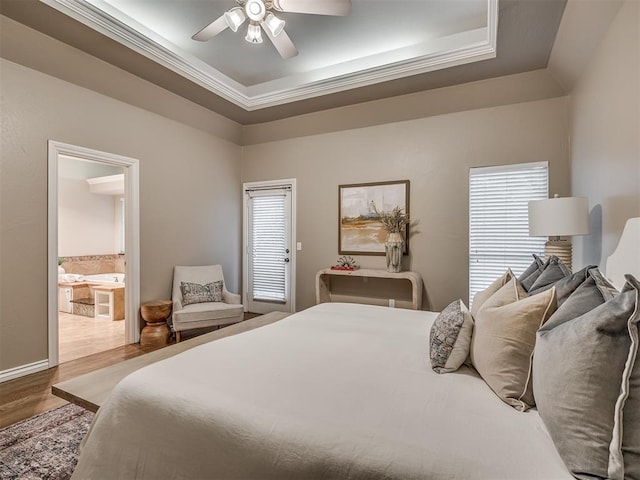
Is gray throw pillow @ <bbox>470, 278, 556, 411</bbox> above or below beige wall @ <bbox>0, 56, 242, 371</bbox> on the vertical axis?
below

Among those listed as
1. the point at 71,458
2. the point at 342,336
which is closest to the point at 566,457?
the point at 342,336

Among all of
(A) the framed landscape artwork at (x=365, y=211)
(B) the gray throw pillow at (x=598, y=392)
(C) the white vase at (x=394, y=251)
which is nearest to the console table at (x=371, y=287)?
(C) the white vase at (x=394, y=251)

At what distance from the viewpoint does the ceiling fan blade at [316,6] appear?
2.43 meters

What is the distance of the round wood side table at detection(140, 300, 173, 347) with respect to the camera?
3.82 meters

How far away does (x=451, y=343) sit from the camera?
1.52 metres

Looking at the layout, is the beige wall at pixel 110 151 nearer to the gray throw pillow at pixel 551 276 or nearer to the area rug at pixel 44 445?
the area rug at pixel 44 445

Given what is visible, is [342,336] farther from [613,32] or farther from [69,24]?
[69,24]

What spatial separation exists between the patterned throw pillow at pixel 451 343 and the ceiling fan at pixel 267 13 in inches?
90.1

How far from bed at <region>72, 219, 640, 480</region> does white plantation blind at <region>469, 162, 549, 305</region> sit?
270 centimetres

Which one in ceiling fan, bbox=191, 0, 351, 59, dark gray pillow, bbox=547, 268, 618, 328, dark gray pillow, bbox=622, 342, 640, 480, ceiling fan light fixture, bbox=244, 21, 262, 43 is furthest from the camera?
ceiling fan light fixture, bbox=244, 21, 262, 43

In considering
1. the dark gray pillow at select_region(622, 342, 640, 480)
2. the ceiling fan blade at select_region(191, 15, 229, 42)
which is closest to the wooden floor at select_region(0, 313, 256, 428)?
the ceiling fan blade at select_region(191, 15, 229, 42)

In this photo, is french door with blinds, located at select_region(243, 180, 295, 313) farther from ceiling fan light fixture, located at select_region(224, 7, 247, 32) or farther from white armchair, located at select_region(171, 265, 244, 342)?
ceiling fan light fixture, located at select_region(224, 7, 247, 32)

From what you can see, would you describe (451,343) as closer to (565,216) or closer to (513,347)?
(513,347)

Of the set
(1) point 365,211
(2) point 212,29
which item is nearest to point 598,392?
(2) point 212,29
